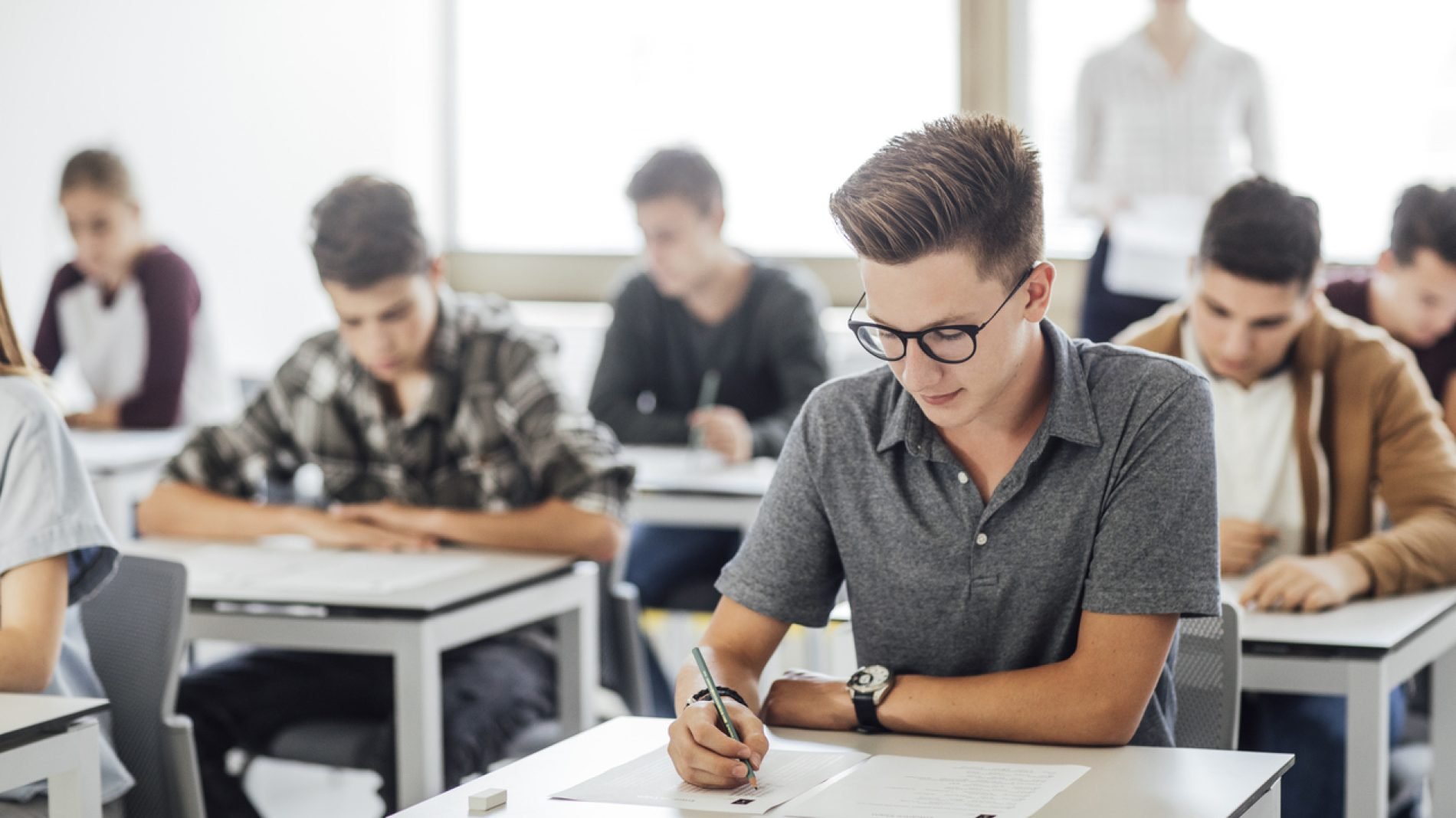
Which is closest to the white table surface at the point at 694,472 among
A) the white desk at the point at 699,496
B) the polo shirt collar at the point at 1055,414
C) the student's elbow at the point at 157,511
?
the white desk at the point at 699,496

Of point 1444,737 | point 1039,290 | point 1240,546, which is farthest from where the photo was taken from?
point 1240,546

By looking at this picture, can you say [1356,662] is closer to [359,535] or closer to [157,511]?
[359,535]

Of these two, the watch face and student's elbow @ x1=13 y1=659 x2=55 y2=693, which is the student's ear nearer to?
the watch face

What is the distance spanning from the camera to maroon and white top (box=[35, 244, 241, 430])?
4.40 metres

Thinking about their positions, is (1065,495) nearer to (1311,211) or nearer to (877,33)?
(1311,211)

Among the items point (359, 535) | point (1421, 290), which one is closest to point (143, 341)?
point (359, 535)

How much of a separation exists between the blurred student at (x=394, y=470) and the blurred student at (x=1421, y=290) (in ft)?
4.79

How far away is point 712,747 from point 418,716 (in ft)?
3.28

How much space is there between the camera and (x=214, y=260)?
5574 mm

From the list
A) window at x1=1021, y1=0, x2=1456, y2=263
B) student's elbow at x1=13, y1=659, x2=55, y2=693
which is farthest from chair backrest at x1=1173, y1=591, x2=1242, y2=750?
window at x1=1021, y1=0, x2=1456, y2=263

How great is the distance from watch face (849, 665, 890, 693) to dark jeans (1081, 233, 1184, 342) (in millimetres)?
2646

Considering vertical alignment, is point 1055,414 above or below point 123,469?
above

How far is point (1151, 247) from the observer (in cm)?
410

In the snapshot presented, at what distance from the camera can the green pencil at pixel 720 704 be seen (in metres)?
1.44
